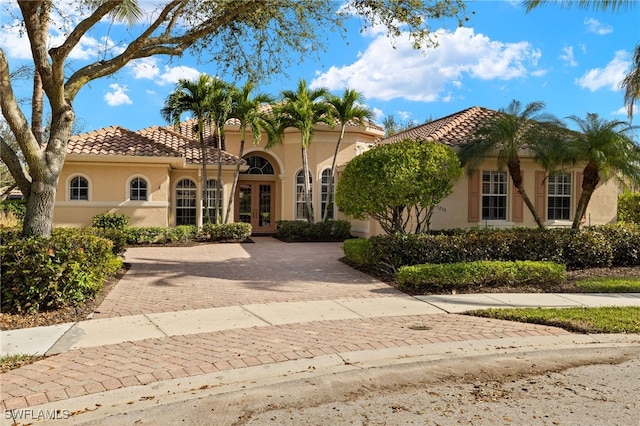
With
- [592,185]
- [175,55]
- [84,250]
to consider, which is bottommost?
[84,250]

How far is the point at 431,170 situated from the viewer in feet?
38.4

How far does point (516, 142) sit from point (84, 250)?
35.3 ft

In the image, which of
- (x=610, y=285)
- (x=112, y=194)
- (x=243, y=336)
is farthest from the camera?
(x=112, y=194)

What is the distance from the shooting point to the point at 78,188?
18531 mm

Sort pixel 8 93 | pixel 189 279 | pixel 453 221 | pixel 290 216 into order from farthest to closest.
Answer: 1. pixel 290 216
2. pixel 453 221
3. pixel 189 279
4. pixel 8 93

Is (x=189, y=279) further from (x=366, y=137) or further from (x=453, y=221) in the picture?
(x=366, y=137)

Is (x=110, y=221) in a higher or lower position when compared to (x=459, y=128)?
lower

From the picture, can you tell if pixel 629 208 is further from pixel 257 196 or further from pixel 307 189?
pixel 257 196

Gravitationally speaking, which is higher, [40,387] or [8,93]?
[8,93]

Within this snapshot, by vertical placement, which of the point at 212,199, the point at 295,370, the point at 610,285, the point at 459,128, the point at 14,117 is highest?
the point at 459,128

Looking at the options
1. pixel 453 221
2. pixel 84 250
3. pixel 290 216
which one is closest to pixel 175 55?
pixel 84 250

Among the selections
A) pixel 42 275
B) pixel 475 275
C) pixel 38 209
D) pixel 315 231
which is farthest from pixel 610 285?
pixel 315 231

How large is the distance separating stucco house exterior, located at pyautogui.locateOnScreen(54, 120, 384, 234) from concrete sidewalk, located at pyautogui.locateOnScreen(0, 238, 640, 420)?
8.52 metres

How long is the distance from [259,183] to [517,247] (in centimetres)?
1423
